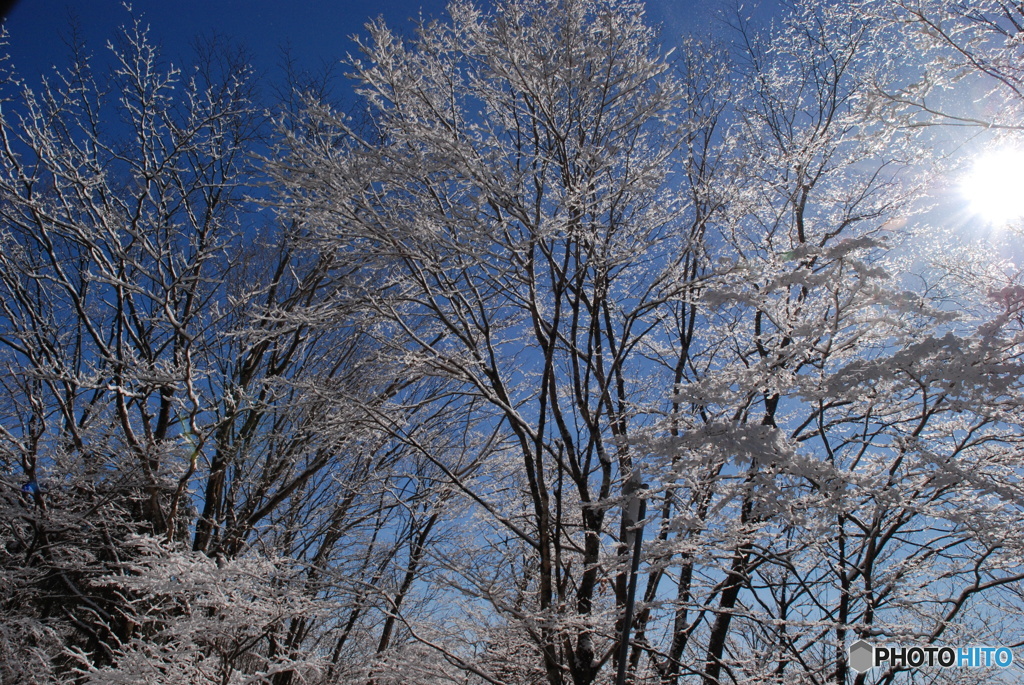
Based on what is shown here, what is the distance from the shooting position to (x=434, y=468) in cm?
1010

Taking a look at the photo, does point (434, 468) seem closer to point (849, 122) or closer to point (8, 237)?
point (8, 237)

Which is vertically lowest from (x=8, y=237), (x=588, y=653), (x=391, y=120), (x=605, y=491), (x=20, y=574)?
(x=20, y=574)

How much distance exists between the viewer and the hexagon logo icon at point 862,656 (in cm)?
448

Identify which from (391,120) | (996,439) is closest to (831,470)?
(996,439)

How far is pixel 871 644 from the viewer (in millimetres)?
4215

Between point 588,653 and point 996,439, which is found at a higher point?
point 996,439

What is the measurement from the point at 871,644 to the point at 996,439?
6.47ft

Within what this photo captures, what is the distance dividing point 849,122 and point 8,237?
1068 cm

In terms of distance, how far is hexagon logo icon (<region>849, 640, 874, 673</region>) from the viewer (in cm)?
448

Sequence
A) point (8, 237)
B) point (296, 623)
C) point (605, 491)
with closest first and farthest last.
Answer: point (605, 491)
point (8, 237)
point (296, 623)

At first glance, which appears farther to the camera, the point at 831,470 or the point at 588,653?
the point at 588,653

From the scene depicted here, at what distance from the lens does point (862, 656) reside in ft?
14.8

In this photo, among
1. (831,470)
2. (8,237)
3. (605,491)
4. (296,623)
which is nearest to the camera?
(831,470)

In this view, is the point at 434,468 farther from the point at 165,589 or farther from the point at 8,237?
the point at 8,237
